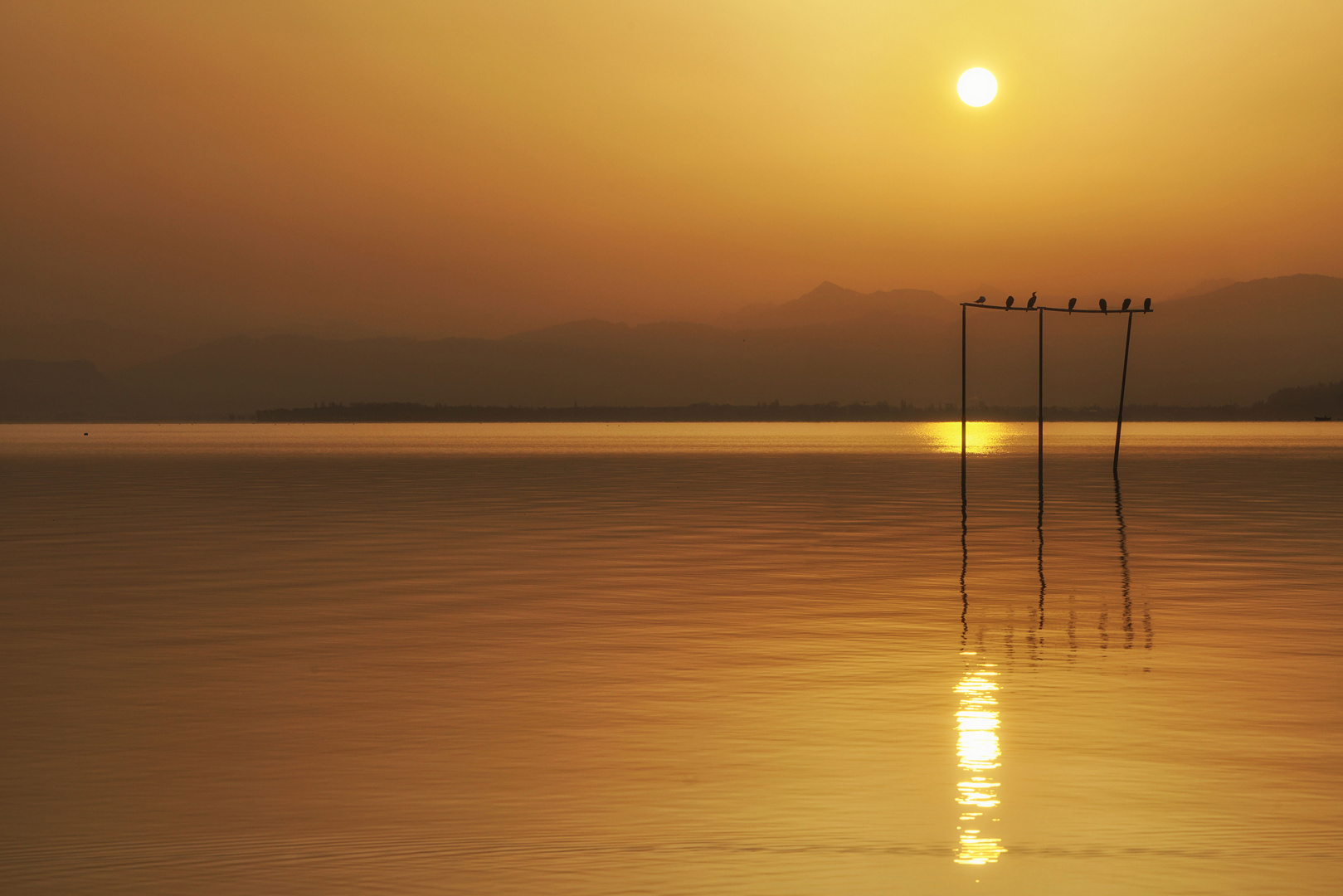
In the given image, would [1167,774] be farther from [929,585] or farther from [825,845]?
[929,585]

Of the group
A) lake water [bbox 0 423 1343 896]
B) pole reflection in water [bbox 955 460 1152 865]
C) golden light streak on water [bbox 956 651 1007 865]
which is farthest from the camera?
pole reflection in water [bbox 955 460 1152 865]

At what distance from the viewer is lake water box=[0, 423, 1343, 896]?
37.8 feet

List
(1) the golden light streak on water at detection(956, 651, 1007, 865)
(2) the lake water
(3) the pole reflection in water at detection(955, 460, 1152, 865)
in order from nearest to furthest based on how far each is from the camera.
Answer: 1. (2) the lake water
2. (1) the golden light streak on water at detection(956, 651, 1007, 865)
3. (3) the pole reflection in water at detection(955, 460, 1152, 865)

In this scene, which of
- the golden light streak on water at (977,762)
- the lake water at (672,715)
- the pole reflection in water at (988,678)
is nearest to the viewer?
the lake water at (672,715)

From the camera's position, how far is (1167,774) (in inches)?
560

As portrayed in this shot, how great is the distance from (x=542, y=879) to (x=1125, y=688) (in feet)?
33.9

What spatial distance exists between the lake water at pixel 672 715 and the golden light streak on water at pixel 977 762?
0.22 ft

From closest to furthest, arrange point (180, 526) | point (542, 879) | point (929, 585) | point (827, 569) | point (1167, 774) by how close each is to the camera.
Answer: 1. point (542, 879)
2. point (1167, 774)
3. point (929, 585)
4. point (827, 569)
5. point (180, 526)

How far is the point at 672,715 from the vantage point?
56.5 feet

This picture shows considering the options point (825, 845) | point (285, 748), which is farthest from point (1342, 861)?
point (285, 748)

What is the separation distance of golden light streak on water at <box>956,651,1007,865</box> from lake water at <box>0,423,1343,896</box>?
2.7 inches

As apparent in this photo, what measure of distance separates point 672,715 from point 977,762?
389cm

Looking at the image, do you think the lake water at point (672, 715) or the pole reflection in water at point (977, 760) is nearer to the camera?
the lake water at point (672, 715)

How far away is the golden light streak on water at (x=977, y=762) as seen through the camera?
1177 cm
